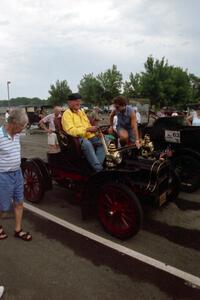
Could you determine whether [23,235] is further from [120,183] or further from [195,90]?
[195,90]

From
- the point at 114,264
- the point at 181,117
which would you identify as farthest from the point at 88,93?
the point at 114,264

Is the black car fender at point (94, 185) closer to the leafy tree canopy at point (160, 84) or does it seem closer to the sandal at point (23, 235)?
the sandal at point (23, 235)

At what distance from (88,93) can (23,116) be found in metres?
50.6

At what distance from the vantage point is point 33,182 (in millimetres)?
5199

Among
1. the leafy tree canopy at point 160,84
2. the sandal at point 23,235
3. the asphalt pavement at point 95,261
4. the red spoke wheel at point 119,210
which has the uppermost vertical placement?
the leafy tree canopy at point 160,84

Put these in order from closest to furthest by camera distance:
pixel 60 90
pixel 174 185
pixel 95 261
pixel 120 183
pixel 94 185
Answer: pixel 95 261
pixel 120 183
pixel 94 185
pixel 174 185
pixel 60 90

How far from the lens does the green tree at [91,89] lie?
50406mm

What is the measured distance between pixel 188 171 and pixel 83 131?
2.32 meters

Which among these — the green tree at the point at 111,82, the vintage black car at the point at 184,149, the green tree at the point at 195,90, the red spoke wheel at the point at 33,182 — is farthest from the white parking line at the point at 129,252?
the green tree at the point at 195,90

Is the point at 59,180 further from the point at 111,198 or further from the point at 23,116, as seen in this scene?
the point at 23,116

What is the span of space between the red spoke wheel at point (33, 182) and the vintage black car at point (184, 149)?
2274 millimetres

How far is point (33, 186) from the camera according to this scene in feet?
17.2

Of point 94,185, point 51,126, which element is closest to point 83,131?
point 94,185

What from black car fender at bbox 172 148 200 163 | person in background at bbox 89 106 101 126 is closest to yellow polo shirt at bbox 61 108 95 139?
person in background at bbox 89 106 101 126
